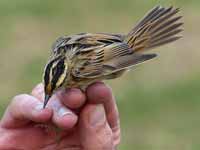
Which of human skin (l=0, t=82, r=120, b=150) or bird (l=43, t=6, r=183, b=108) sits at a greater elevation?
bird (l=43, t=6, r=183, b=108)

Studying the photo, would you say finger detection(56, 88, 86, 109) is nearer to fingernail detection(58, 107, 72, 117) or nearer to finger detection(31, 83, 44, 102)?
fingernail detection(58, 107, 72, 117)

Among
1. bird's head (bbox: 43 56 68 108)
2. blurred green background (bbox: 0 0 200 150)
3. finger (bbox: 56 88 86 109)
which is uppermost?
bird's head (bbox: 43 56 68 108)

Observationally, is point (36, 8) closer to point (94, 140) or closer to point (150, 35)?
point (150, 35)

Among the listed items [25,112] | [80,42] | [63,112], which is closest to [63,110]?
[63,112]

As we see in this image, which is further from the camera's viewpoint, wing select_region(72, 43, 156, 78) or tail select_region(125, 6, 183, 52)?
tail select_region(125, 6, 183, 52)

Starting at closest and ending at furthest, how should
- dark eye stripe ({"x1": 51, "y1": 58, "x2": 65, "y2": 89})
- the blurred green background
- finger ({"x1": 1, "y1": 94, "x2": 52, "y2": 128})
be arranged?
finger ({"x1": 1, "y1": 94, "x2": 52, "y2": 128}), dark eye stripe ({"x1": 51, "y1": 58, "x2": 65, "y2": 89}), the blurred green background

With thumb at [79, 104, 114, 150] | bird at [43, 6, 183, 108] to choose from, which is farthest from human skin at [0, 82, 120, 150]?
bird at [43, 6, 183, 108]

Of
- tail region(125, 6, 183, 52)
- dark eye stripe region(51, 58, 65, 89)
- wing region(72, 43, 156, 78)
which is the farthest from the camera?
tail region(125, 6, 183, 52)
